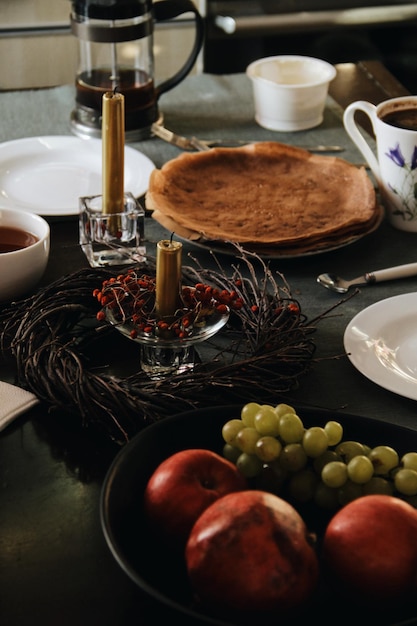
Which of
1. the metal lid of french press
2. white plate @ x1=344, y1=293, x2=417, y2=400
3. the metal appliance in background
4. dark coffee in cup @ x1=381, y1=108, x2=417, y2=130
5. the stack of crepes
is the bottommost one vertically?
the metal appliance in background

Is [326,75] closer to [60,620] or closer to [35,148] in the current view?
[35,148]

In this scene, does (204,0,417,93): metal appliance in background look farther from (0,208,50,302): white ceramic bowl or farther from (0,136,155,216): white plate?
(0,208,50,302): white ceramic bowl

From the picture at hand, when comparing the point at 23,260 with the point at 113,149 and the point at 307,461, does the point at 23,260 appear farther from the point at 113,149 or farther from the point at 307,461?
the point at 307,461

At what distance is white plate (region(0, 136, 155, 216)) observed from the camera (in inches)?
52.1

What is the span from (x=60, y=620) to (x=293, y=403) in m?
0.35

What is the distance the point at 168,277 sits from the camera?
89 centimetres

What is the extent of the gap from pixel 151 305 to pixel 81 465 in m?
0.19

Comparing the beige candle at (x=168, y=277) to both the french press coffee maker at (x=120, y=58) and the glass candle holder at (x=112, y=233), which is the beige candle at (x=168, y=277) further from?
the french press coffee maker at (x=120, y=58)

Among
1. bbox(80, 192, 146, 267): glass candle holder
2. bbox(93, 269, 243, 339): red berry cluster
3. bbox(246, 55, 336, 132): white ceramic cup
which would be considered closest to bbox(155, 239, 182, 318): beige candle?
bbox(93, 269, 243, 339): red berry cluster

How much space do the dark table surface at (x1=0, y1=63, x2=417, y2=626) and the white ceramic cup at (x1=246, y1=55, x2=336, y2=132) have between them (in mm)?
370

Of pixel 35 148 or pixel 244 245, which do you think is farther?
pixel 35 148

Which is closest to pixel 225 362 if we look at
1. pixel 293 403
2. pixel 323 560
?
pixel 293 403

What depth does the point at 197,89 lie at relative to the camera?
70.6 inches

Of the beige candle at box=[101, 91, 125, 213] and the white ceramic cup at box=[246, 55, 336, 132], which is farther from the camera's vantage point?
the white ceramic cup at box=[246, 55, 336, 132]
